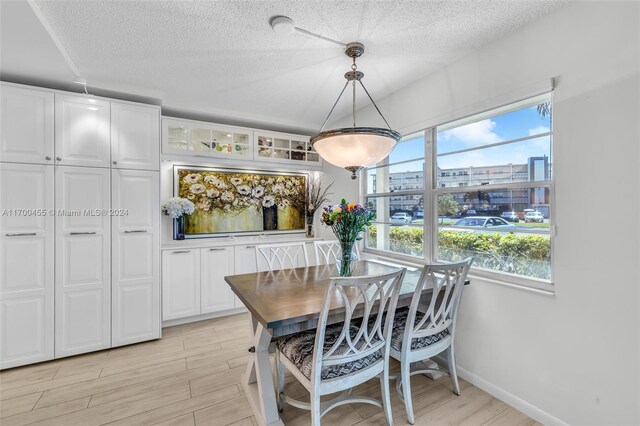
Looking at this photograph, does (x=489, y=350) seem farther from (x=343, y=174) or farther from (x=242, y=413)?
(x=343, y=174)

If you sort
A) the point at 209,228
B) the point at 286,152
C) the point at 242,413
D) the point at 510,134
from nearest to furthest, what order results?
the point at 242,413
the point at 510,134
the point at 209,228
the point at 286,152

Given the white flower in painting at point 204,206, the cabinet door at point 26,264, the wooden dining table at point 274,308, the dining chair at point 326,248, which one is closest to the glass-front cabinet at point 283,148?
the white flower in painting at point 204,206

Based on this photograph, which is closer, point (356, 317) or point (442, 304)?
point (356, 317)

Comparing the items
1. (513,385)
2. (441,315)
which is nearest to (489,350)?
(513,385)

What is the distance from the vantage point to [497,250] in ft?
7.15

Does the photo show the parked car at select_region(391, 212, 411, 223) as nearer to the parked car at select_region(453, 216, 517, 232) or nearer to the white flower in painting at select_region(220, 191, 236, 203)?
the parked car at select_region(453, 216, 517, 232)

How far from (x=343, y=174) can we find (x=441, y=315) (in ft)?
7.71

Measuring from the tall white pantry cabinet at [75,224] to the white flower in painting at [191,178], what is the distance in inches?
27.2

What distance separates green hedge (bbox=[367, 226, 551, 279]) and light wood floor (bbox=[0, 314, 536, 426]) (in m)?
0.95

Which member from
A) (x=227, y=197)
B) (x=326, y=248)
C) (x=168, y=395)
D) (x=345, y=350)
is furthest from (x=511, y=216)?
(x=227, y=197)

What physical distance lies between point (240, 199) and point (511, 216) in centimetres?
316

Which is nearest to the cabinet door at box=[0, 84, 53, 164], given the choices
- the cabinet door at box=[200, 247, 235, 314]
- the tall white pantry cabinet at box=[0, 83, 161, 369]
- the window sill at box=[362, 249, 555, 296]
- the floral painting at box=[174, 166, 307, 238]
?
the tall white pantry cabinet at box=[0, 83, 161, 369]

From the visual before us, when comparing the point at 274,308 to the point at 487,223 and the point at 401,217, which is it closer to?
the point at 487,223

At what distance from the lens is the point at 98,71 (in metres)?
2.52
